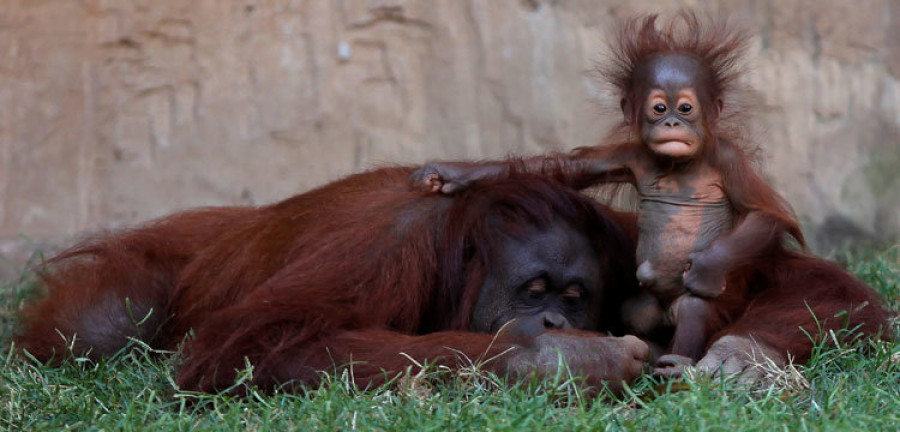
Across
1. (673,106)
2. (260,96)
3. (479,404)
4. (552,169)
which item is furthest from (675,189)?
(260,96)

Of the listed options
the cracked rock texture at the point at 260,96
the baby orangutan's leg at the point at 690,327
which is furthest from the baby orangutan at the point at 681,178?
the cracked rock texture at the point at 260,96

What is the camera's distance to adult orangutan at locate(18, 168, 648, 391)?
135 inches

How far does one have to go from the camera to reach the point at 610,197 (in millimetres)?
4203

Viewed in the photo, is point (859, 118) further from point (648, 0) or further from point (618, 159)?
point (618, 159)

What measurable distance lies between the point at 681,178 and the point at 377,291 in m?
0.99

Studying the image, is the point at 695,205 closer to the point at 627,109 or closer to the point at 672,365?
the point at 627,109

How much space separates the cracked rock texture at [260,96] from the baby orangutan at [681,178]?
6.25ft

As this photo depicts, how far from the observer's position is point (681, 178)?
3787 mm

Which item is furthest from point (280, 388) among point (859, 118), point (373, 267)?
point (859, 118)

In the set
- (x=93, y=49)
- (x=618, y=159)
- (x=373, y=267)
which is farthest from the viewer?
(x=93, y=49)

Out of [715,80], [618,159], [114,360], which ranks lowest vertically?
[114,360]

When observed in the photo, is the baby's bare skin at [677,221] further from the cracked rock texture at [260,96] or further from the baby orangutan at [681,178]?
the cracked rock texture at [260,96]

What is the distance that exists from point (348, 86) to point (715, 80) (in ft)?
8.06

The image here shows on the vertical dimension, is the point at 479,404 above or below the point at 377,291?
below
